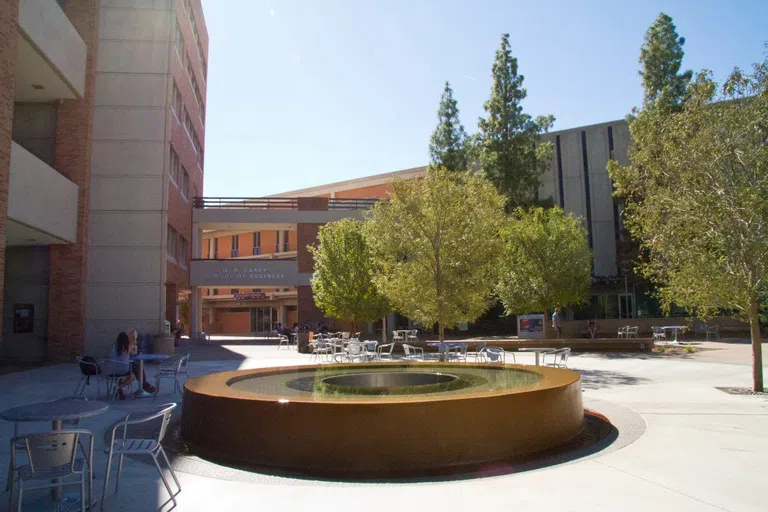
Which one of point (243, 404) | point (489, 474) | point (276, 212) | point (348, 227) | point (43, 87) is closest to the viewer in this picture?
point (489, 474)

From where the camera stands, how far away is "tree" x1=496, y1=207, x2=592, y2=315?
27672 millimetres

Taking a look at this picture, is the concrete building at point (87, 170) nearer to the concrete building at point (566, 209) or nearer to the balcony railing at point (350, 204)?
the concrete building at point (566, 209)

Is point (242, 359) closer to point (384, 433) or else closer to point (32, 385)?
point (32, 385)

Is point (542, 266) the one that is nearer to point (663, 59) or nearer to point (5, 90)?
point (663, 59)

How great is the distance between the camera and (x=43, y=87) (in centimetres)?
1700

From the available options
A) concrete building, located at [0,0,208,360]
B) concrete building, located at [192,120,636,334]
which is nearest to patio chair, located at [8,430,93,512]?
concrete building, located at [0,0,208,360]

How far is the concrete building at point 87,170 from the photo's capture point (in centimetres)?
1526

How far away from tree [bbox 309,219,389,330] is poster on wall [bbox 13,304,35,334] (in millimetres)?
11711

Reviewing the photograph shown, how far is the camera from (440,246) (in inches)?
682

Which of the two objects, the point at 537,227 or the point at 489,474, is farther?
the point at 537,227

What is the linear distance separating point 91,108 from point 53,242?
4394mm

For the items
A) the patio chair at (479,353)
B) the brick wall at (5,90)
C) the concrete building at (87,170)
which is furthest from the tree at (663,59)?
the brick wall at (5,90)

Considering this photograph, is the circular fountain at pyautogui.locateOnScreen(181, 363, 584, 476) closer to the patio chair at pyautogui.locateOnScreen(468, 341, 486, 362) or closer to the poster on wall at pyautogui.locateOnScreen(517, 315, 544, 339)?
the patio chair at pyautogui.locateOnScreen(468, 341, 486, 362)

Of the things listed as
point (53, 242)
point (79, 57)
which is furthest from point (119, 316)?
point (79, 57)
